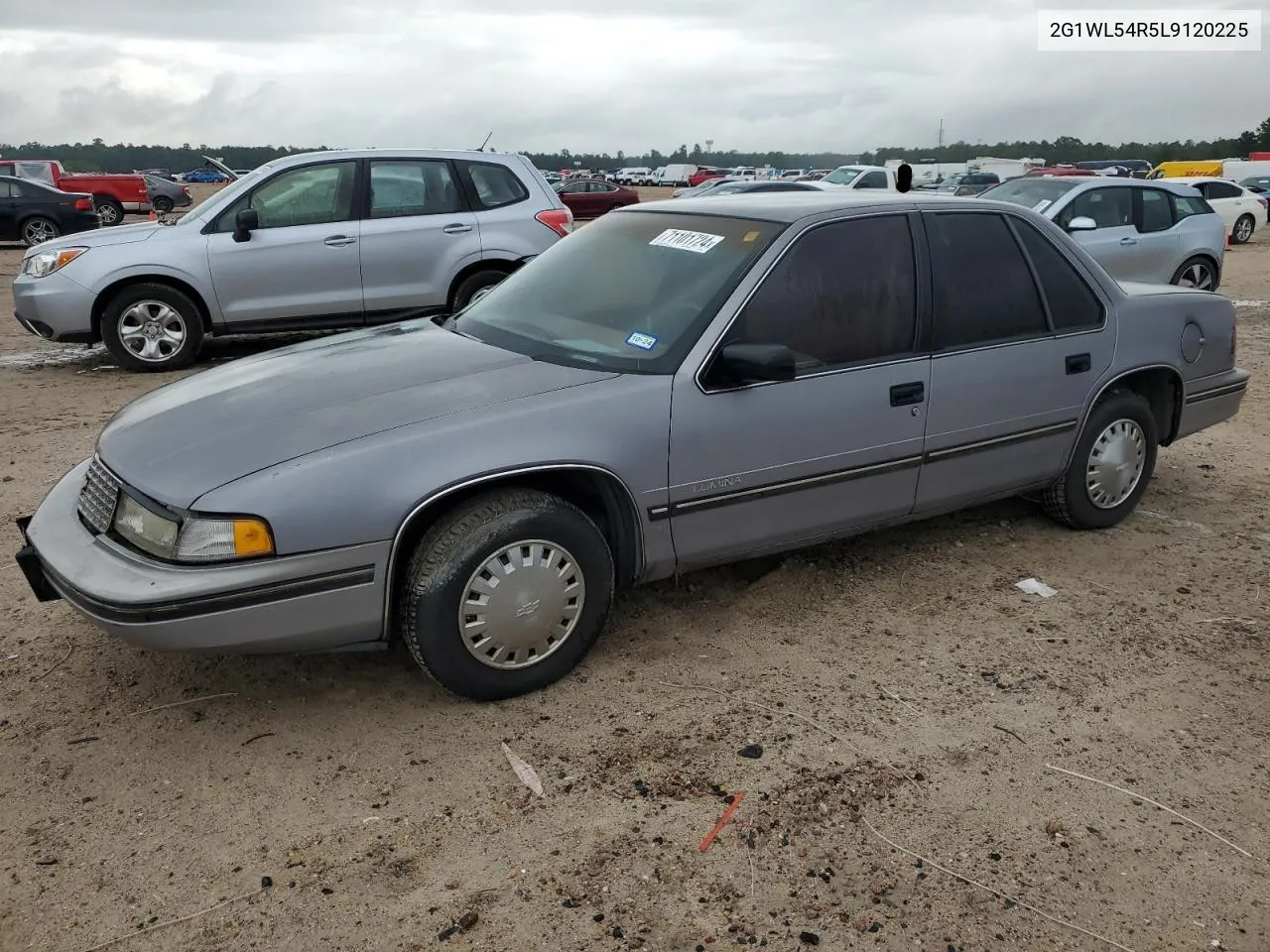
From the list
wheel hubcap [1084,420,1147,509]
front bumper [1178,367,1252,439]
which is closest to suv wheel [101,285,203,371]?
wheel hubcap [1084,420,1147,509]

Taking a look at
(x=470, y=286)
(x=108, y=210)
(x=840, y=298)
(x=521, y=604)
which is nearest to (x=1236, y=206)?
(x=470, y=286)

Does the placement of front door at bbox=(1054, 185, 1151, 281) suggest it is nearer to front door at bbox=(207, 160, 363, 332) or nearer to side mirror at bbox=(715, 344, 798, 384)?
front door at bbox=(207, 160, 363, 332)

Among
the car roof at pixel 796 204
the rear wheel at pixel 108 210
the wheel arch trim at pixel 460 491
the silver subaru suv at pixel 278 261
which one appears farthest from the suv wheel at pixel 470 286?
the rear wheel at pixel 108 210

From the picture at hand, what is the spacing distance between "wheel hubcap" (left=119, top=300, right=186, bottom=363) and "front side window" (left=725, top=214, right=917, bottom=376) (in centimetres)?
604

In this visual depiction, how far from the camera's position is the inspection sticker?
3.56 m

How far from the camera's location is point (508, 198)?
885cm

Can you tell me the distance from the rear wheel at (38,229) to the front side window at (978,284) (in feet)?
64.1

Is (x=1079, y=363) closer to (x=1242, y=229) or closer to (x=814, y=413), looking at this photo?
(x=814, y=413)

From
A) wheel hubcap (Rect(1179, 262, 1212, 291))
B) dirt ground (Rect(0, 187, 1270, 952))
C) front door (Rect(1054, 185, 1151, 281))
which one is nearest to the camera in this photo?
dirt ground (Rect(0, 187, 1270, 952))

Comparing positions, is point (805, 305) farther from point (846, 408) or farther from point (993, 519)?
point (993, 519)

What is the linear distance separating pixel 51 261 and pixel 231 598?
21.3 feet

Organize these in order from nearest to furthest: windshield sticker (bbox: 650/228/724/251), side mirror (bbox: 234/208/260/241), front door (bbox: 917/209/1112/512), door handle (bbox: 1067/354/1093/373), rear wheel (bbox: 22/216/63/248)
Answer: windshield sticker (bbox: 650/228/724/251) < front door (bbox: 917/209/1112/512) < door handle (bbox: 1067/354/1093/373) < side mirror (bbox: 234/208/260/241) < rear wheel (bbox: 22/216/63/248)

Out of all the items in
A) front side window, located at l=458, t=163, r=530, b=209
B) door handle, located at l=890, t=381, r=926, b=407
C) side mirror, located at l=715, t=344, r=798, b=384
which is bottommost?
door handle, located at l=890, t=381, r=926, b=407

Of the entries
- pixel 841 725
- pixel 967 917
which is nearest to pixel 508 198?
pixel 841 725
